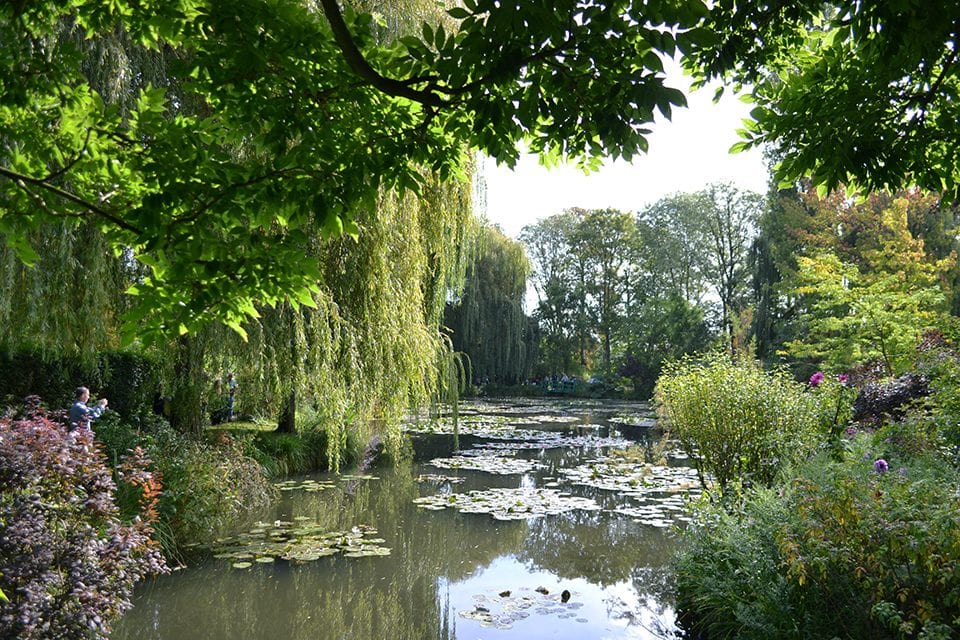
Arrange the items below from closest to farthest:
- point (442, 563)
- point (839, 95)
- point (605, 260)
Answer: point (839, 95) → point (442, 563) → point (605, 260)

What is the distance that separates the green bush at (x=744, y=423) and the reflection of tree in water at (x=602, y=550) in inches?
39.4

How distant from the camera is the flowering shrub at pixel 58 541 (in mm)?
3254

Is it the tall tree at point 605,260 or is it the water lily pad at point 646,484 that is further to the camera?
the tall tree at point 605,260

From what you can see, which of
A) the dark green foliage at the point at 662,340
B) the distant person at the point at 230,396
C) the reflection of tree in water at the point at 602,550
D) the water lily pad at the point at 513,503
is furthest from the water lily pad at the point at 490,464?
the dark green foliage at the point at 662,340

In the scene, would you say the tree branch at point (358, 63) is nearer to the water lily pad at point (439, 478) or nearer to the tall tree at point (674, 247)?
the water lily pad at point (439, 478)

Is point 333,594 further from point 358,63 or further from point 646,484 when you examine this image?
point 646,484

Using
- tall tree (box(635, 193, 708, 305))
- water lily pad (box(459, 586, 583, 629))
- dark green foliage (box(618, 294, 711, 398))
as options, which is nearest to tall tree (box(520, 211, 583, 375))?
tall tree (box(635, 193, 708, 305))

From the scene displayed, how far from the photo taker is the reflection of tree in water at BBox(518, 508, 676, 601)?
5.93m

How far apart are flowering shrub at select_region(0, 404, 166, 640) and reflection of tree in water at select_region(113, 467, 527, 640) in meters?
1.04

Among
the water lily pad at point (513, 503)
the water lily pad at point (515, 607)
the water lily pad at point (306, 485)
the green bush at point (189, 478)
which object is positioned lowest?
the water lily pad at point (515, 607)

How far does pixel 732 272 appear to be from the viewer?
32438mm

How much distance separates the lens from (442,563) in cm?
627

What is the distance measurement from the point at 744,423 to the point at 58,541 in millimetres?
5421

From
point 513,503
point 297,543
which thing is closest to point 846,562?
point 297,543
